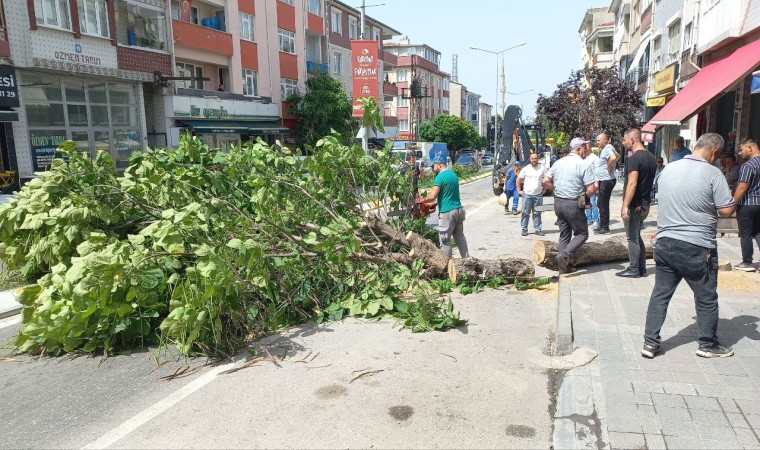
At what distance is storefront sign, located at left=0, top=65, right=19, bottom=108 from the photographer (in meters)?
17.5

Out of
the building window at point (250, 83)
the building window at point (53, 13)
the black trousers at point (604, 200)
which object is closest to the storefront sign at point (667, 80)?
the black trousers at point (604, 200)

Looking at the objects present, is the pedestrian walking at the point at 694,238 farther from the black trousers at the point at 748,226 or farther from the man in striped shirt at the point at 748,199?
the black trousers at the point at 748,226

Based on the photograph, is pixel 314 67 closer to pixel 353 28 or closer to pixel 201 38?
pixel 353 28

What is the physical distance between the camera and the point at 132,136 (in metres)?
24.4

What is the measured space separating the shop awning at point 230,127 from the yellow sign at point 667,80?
19.0 meters

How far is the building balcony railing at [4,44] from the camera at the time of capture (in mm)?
17719

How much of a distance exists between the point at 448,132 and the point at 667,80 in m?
45.8

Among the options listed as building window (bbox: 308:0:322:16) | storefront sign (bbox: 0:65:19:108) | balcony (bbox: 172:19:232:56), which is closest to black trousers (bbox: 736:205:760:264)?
storefront sign (bbox: 0:65:19:108)

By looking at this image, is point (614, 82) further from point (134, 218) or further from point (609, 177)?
point (134, 218)

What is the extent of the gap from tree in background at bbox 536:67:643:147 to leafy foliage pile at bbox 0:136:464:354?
13063 millimetres

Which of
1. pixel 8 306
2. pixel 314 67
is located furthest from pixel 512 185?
pixel 314 67

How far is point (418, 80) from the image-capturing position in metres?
65.8

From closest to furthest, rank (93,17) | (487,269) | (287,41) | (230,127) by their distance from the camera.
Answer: (487,269)
(93,17)
(230,127)
(287,41)

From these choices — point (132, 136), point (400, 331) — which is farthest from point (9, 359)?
point (132, 136)
